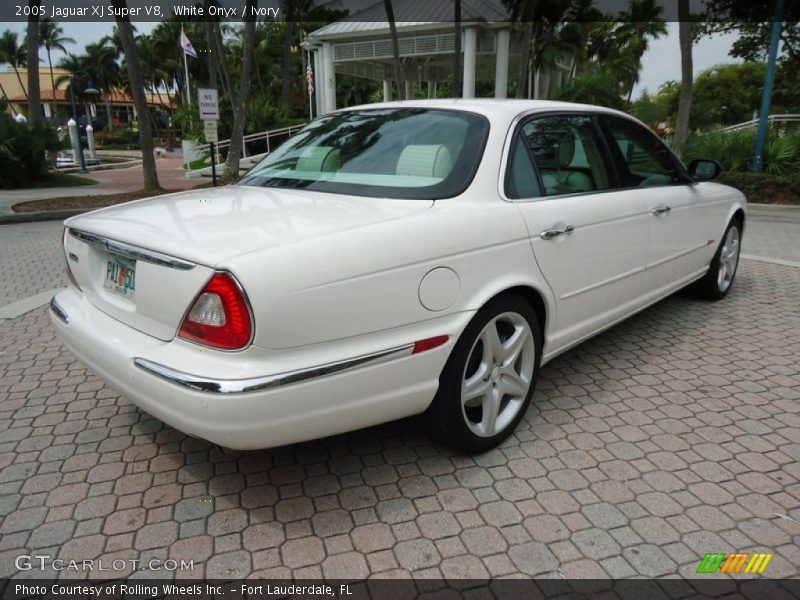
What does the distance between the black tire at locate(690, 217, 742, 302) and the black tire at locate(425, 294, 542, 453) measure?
9.61 feet

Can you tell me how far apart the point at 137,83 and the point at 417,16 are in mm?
13283

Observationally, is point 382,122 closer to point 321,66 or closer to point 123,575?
point 123,575

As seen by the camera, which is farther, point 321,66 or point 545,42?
point 545,42

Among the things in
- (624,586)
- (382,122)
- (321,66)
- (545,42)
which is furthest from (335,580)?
(545,42)

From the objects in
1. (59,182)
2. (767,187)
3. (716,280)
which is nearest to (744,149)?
(767,187)

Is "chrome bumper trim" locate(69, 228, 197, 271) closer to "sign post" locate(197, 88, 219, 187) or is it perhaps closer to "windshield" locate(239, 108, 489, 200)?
"windshield" locate(239, 108, 489, 200)

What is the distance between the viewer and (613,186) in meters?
3.44

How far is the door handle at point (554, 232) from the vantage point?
9.16 feet

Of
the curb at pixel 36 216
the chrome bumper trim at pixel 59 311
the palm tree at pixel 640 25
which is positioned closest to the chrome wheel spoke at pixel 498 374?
the chrome bumper trim at pixel 59 311

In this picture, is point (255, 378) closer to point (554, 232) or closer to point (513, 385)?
point (513, 385)

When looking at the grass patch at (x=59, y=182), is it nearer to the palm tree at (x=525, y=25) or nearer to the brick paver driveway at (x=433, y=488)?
the palm tree at (x=525, y=25)

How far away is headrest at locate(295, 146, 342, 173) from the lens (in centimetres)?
301

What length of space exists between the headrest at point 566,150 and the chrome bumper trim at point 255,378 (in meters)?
1.64

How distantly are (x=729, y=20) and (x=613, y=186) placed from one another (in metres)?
17.1
